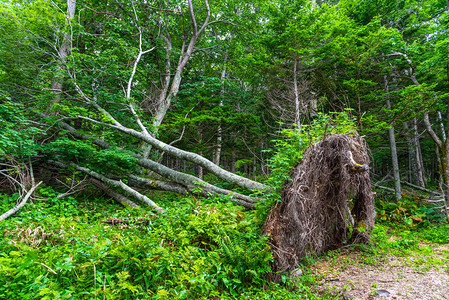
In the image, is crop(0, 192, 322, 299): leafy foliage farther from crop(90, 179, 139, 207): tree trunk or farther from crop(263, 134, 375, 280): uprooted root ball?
crop(90, 179, 139, 207): tree trunk

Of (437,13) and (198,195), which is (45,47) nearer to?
(198,195)

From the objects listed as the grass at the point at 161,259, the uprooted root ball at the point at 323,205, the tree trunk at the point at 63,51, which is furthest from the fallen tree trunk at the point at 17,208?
the uprooted root ball at the point at 323,205

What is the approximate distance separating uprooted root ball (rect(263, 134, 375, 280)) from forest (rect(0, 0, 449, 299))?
34mm

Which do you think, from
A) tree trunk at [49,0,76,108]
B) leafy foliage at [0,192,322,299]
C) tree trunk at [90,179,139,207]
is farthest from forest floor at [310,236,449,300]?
tree trunk at [49,0,76,108]

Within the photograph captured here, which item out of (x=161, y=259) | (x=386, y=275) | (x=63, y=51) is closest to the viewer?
(x=161, y=259)

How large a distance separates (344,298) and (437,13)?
12628mm

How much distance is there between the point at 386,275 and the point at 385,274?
4 centimetres

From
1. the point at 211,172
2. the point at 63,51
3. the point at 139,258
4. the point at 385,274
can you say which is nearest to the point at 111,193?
the point at 211,172

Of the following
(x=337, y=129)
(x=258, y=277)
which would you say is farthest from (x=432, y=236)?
(x=258, y=277)

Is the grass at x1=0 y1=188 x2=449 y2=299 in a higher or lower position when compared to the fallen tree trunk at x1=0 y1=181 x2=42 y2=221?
lower

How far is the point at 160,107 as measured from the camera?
9883 mm

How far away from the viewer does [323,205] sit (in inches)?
173

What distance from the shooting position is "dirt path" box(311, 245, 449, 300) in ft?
10.3

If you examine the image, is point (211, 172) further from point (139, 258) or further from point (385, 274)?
point (385, 274)
